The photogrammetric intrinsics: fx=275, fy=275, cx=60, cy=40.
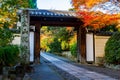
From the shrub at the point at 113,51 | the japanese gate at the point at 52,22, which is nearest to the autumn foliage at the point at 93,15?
the shrub at the point at 113,51

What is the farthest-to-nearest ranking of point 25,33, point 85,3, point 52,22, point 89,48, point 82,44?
point 89,48 < point 82,44 < point 52,22 < point 85,3 < point 25,33

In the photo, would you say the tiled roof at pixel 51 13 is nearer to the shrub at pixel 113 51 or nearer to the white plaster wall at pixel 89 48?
the white plaster wall at pixel 89 48

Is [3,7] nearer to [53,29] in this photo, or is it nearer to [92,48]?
[92,48]

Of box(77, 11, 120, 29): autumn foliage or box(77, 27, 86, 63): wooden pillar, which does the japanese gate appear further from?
box(77, 11, 120, 29): autumn foliage

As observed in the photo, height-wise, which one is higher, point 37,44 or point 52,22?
point 52,22

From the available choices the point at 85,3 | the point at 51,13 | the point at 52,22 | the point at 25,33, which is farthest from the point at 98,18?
the point at 25,33

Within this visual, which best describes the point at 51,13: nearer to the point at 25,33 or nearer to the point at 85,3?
the point at 85,3

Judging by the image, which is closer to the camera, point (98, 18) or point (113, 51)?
point (98, 18)

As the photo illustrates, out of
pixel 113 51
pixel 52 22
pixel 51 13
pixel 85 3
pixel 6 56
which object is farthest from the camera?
pixel 52 22

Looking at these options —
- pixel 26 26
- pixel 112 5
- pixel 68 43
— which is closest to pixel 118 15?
pixel 112 5

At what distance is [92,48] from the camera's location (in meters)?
21.9

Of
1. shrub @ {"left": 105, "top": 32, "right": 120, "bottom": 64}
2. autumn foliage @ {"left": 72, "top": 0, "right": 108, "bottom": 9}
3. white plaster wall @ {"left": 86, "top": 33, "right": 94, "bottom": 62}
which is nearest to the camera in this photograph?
autumn foliage @ {"left": 72, "top": 0, "right": 108, "bottom": 9}

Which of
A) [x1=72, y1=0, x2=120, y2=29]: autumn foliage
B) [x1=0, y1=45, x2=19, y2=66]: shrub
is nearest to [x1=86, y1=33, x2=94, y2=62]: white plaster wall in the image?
[x1=72, y1=0, x2=120, y2=29]: autumn foliage

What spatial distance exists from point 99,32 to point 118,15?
20.1 ft
